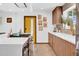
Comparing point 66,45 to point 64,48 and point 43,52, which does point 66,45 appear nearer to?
point 64,48

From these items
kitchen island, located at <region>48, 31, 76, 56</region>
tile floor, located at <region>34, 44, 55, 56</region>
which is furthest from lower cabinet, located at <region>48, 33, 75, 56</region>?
tile floor, located at <region>34, 44, 55, 56</region>

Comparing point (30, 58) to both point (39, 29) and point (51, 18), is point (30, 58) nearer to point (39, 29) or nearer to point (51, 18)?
point (51, 18)

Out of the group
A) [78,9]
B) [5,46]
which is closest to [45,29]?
[5,46]

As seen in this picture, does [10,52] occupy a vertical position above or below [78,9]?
below

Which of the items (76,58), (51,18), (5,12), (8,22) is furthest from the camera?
(51,18)

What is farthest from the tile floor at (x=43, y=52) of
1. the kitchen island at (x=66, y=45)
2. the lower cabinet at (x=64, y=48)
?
the kitchen island at (x=66, y=45)

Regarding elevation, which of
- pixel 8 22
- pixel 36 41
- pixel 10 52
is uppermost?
pixel 8 22

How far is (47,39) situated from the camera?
774cm

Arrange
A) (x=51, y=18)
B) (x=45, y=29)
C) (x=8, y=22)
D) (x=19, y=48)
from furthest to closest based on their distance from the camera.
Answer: (x=45, y=29) < (x=51, y=18) < (x=8, y=22) < (x=19, y=48)

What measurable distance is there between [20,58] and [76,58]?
0.43m

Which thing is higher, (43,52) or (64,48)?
(64,48)

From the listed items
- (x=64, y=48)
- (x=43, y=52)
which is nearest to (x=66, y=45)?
(x=64, y=48)

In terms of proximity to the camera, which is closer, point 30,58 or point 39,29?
point 30,58

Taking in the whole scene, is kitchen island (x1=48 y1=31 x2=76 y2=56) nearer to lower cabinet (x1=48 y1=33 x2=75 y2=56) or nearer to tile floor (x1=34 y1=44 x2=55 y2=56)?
lower cabinet (x1=48 y1=33 x2=75 y2=56)
